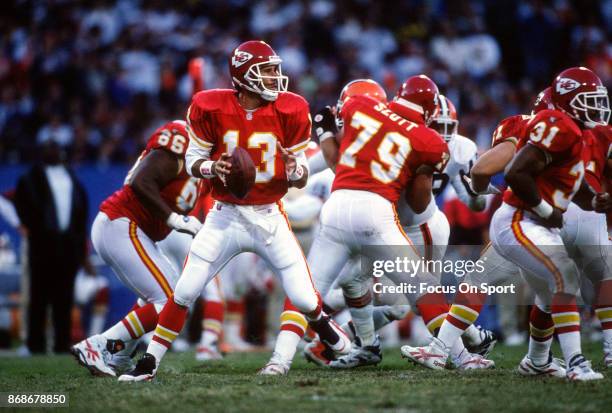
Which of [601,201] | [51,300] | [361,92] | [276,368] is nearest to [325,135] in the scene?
[361,92]

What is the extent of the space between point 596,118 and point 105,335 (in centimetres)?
329

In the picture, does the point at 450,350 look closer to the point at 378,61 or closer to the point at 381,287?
the point at 381,287

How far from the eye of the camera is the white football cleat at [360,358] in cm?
666

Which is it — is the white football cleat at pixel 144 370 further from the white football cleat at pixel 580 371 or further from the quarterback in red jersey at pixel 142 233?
the white football cleat at pixel 580 371

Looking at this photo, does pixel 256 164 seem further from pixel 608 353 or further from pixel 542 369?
pixel 608 353

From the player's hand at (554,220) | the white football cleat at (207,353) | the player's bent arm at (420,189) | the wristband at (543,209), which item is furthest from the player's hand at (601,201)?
the white football cleat at (207,353)

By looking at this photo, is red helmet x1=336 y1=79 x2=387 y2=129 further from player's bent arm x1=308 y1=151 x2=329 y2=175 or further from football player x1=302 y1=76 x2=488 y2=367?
player's bent arm x1=308 y1=151 x2=329 y2=175

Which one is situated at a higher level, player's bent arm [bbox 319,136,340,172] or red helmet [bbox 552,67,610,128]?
red helmet [bbox 552,67,610,128]

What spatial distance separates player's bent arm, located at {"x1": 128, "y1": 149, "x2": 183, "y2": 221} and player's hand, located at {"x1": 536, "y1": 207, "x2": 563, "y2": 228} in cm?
232

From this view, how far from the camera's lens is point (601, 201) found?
5.66 m

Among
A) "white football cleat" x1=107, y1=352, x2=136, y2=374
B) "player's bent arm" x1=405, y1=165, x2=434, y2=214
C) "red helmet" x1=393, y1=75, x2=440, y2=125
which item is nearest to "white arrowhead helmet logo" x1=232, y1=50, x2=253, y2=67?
"red helmet" x1=393, y1=75, x2=440, y2=125

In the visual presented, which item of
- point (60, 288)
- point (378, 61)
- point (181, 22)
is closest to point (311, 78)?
point (378, 61)

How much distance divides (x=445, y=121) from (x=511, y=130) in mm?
916

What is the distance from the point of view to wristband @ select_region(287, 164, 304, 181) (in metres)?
5.82
